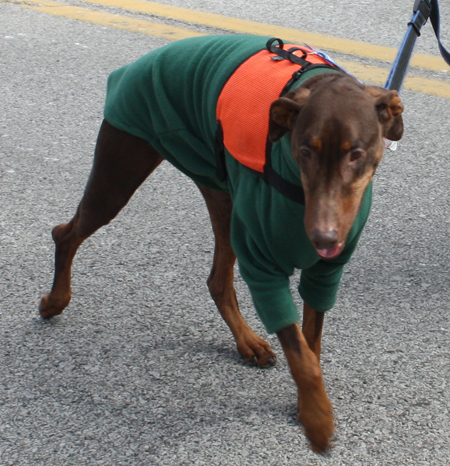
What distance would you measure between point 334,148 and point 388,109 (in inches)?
9.1

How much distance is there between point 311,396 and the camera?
2.19 metres

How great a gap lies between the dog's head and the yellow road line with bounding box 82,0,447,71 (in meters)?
4.22

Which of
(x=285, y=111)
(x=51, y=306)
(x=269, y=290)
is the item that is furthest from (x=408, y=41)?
(x=51, y=306)

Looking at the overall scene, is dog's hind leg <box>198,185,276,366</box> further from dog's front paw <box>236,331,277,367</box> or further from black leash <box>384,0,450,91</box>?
black leash <box>384,0,450,91</box>

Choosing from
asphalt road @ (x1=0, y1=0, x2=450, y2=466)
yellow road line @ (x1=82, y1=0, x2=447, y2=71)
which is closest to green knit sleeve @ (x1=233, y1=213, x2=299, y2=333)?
asphalt road @ (x1=0, y1=0, x2=450, y2=466)

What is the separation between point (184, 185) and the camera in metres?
4.42

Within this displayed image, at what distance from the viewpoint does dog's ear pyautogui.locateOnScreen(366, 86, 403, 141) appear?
2076 mm

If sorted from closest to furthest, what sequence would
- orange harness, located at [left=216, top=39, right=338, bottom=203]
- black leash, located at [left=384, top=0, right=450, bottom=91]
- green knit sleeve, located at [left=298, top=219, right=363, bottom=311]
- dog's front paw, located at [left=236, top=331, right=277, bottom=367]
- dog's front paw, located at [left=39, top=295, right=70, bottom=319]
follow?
orange harness, located at [left=216, top=39, right=338, bottom=203] < green knit sleeve, located at [left=298, top=219, right=363, bottom=311] < dog's front paw, located at [left=236, top=331, right=277, bottom=367] < dog's front paw, located at [left=39, top=295, right=70, bottom=319] < black leash, located at [left=384, top=0, right=450, bottom=91]

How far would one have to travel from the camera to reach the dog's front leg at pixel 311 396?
2172 millimetres

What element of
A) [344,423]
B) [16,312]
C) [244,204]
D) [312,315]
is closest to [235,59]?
[244,204]

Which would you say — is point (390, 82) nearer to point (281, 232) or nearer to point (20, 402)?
point (281, 232)

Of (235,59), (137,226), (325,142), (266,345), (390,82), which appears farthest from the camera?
(137,226)

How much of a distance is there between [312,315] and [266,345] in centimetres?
40

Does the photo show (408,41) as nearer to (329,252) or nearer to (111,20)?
(329,252)
